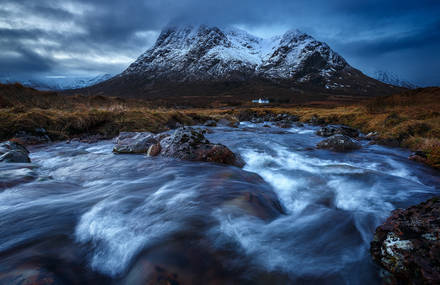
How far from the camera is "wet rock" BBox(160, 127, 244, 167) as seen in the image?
6.74 meters

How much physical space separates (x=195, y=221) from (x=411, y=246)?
8.50 ft

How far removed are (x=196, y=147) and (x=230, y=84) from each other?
150 metres

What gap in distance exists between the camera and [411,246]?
2037 millimetres

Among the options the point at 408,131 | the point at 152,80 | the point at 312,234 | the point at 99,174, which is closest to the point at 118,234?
the point at 312,234

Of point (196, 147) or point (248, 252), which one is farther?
point (196, 147)

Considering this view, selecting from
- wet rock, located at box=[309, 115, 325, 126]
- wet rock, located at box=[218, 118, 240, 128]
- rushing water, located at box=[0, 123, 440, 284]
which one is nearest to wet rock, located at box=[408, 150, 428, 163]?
rushing water, located at box=[0, 123, 440, 284]

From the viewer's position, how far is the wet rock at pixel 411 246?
6.15 ft

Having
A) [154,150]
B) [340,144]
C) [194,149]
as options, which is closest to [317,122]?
[340,144]

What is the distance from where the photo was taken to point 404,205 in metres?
4.38

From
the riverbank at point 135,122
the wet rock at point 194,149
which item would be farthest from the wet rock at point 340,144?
the wet rock at point 194,149

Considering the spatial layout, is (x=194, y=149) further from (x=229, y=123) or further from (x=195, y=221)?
(x=229, y=123)

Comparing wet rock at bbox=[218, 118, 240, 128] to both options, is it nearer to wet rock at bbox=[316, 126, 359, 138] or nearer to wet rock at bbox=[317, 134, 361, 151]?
wet rock at bbox=[316, 126, 359, 138]

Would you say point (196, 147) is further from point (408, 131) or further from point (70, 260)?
point (408, 131)

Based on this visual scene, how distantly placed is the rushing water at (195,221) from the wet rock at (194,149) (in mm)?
387
